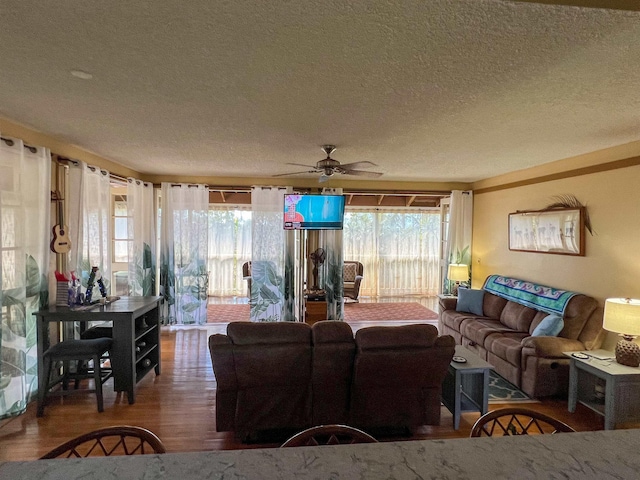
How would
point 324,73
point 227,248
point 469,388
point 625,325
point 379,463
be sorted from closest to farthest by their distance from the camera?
point 379,463 < point 324,73 < point 625,325 < point 469,388 < point 227,248

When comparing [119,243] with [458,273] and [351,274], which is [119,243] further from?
[458,273]

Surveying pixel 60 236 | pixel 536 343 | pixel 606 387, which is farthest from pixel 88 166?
pixel 606 387

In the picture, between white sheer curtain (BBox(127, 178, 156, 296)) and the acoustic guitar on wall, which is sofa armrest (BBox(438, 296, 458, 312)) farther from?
the acoustic guitar on wall

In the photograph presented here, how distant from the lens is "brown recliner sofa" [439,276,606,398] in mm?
3408

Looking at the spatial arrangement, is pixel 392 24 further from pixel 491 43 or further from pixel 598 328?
pixel 598 328

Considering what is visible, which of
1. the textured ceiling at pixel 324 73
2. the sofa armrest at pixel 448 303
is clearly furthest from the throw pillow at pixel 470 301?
the textured ceiling at pixel 324 73

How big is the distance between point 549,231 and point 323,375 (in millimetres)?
3473

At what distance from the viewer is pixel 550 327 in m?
3.71

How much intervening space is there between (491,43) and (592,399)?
3333 mm

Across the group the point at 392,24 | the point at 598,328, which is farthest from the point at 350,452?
the point at 598,328

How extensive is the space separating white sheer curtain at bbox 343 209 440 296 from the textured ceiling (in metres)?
4.91

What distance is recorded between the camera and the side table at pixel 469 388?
9.48 ft

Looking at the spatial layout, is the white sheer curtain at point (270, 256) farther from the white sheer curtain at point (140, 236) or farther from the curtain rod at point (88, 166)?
the curtain rod at point (88, 166)

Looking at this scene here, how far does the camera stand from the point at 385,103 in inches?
93.5
